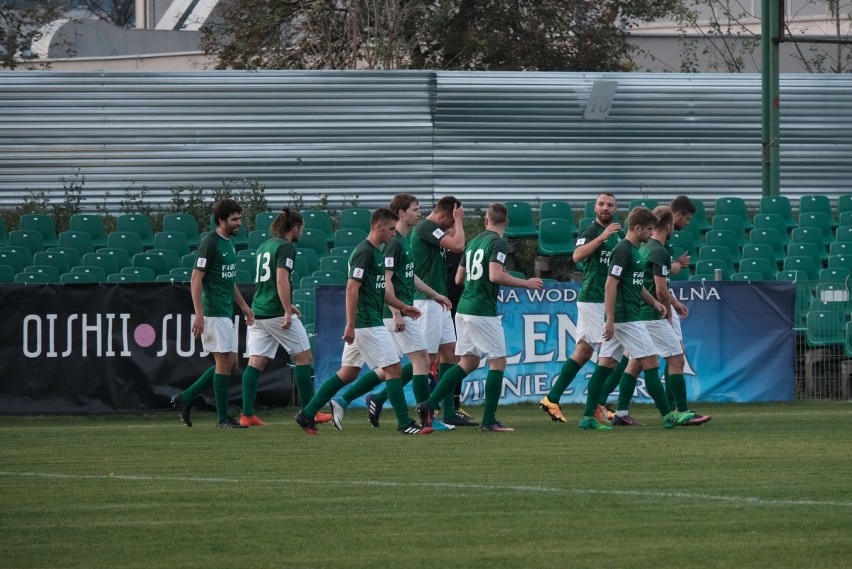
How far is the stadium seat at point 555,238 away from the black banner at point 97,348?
7575 mm

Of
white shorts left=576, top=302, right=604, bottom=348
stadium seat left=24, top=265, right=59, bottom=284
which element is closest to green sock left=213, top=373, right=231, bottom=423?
white shorts left=576, top=302, right=604, bottom=348

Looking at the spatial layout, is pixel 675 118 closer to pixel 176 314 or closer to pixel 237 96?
pixel 237 96

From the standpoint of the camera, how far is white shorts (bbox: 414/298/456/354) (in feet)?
44.4

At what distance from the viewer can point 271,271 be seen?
1371 centimetres

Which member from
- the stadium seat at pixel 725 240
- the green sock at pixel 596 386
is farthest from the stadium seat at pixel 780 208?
the green sock at pixel 596 386

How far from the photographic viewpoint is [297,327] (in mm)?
13797

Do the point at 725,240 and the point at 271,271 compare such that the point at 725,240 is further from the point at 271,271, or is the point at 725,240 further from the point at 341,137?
the point at 271,271

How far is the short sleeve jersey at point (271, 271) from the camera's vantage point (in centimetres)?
1359

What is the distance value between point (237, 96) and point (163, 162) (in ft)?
5.98

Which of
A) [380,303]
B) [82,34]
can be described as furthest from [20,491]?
[82,34]

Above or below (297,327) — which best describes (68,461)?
below

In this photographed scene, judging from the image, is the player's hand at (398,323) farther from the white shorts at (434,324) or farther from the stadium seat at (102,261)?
the stadium seat at (102,261)

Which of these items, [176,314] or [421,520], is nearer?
[421,520]

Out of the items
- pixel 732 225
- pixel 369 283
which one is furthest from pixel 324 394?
pixel 732 225
